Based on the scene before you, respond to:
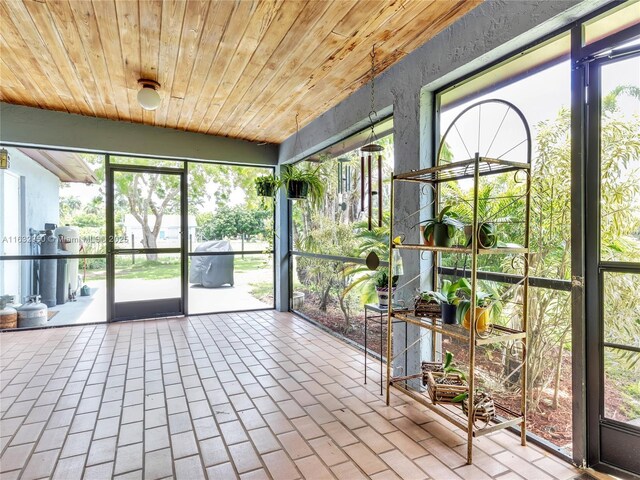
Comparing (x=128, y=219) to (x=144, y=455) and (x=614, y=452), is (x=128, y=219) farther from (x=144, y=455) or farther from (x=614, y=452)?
(x=614, y=452)

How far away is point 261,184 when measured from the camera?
423 centimetres

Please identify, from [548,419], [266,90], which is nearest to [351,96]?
[266,90]

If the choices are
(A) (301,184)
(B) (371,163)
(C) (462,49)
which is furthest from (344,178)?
(C) (462,49)

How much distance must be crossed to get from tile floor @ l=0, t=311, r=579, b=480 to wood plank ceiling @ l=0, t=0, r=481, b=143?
2.52m

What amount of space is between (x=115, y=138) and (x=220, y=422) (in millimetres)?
3869

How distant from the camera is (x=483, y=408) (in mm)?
1883

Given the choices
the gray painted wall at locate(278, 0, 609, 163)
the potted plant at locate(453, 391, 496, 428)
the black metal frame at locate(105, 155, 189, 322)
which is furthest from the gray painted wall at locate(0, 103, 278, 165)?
the potted plant at locate(453, 391, 496, 428)

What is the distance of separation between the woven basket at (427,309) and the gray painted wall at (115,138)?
3.74 metres

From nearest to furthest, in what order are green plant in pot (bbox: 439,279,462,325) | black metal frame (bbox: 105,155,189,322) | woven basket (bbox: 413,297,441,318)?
green plant in pot (bbox: 439,279,462,325) < woven basket (bbox: 413,297,441,318) < black metal frame (bbox: 105,155,189,322)

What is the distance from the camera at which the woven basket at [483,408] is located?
6.12 feet

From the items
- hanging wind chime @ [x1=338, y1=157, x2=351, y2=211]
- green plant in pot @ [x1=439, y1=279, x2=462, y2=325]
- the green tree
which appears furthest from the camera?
the green tree

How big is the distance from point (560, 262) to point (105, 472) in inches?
102

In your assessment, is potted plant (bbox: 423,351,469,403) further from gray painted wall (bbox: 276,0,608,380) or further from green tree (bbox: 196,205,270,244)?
green tree (bbox: 196,205,270,244)

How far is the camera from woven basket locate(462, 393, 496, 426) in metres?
1.87
